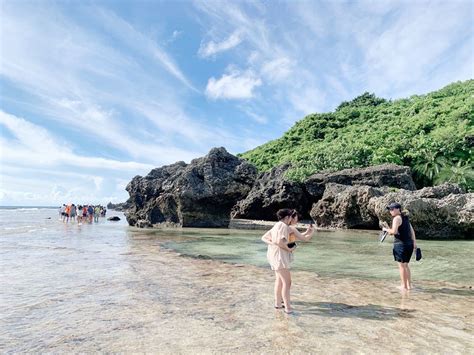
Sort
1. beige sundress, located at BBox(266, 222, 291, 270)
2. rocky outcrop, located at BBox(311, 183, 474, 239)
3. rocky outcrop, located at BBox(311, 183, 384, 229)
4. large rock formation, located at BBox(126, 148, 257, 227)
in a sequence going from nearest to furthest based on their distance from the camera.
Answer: beige sundress, located at BBox(266, 222, 291, 270) → rocky outcrop, located at BBox(311, 183, 474, 239) → rocky outcrop, located at BBox(311, 183, 384, 229) → large rock formation, located at BBox(126, 148, 257, 227)

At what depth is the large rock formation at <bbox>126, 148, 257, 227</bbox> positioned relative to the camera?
30078 mm

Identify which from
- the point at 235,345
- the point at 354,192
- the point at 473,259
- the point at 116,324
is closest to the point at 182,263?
the point at 116,324

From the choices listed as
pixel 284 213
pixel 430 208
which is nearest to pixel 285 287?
pixel 284 213

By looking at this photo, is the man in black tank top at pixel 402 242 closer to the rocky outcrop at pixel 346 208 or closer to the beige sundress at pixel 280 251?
the beige sundress at pixel 280 251

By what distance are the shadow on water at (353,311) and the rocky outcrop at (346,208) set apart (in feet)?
59.4

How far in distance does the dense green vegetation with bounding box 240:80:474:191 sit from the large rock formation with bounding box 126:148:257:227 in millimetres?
6661

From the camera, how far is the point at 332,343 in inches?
195

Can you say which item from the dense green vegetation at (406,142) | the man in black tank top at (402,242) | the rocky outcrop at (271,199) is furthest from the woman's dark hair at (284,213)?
the dense green vegetation at (406,142)

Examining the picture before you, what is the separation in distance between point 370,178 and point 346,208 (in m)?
5.90

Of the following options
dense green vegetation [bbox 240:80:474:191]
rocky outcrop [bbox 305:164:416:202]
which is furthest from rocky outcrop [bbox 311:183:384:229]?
dense green vegetation [bbox 240:80:474:191]

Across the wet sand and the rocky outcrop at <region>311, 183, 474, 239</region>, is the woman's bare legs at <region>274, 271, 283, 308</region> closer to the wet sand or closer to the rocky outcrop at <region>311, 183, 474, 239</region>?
the wet sand

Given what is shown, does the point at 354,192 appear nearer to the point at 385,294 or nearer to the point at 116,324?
the point at 385,294

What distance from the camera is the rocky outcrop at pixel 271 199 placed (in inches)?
1292

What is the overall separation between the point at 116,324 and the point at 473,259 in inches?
466
